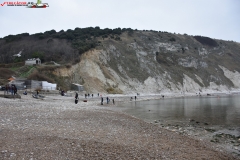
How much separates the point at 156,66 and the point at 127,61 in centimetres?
1209

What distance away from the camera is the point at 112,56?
70.2 metres

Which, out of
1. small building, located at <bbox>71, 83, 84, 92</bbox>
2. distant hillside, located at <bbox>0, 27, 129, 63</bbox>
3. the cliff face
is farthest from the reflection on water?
distant hillside, located at <bbox>0, 27, 129, 63</bbox>

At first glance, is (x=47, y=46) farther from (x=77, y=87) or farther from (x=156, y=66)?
(x=156, y=66)

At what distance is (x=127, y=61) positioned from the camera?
236 feet

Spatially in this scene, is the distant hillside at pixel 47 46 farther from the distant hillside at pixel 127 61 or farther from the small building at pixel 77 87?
the small building at pixel 77 87

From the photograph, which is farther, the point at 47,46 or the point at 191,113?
the point at 47,46

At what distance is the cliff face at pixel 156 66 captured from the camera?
5963 cm

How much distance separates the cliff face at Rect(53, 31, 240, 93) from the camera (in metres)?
59.6

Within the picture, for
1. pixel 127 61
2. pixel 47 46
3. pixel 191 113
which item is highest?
pixel 47 46

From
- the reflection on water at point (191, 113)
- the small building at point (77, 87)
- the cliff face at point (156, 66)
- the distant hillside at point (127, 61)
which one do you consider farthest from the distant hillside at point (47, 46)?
the reflection on water at point (191, 113)

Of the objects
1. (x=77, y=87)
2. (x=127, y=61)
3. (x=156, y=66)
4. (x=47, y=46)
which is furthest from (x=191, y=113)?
(x=156, y=66)

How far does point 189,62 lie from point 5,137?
8787 cm

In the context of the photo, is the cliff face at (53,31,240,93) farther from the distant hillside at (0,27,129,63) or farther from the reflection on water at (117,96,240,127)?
the reflection on water at (117,96,240,127)

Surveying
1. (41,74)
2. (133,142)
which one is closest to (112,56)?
(41,74)
